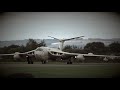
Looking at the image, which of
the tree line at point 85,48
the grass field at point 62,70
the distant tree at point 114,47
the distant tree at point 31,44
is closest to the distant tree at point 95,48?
the tree line at point 85,48

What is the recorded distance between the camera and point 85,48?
11156 millimetres

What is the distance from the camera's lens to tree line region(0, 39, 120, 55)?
36.2 ft

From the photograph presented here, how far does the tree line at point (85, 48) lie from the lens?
36.2ft

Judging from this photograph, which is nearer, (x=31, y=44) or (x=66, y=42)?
(x=31, y=44)

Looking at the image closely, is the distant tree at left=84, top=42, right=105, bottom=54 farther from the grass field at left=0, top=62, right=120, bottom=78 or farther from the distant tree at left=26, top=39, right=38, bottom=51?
the distant tree at left=26, top=39, right=38, bottom=51

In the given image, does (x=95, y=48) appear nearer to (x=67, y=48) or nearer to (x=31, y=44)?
(x=67, y=48)

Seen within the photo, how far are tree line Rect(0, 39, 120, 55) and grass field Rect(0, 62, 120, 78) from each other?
19.1 inches

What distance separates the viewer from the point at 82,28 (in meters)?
11.2

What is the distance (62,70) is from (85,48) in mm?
1206

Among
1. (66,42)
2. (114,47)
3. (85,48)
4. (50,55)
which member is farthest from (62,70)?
(114,47)

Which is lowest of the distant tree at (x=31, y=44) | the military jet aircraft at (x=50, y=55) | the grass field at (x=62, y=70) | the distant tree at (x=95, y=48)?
the grass field at (x=62, y=70)

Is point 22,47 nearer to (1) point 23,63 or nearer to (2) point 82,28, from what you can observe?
(1) point 23,63

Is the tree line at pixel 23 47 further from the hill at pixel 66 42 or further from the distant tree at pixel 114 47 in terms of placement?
the distant tree at pixel 114 47

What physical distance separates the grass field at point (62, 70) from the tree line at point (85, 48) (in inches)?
19.1
